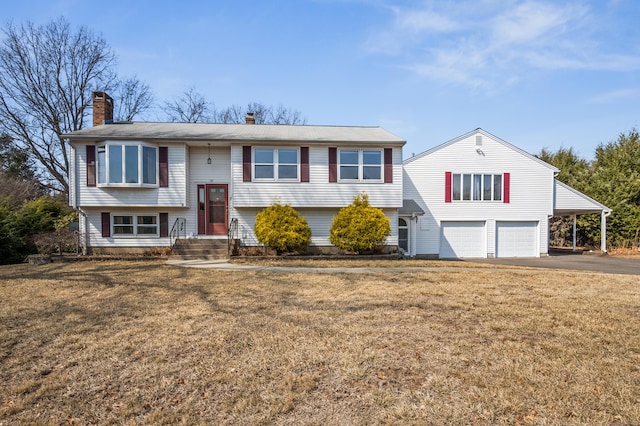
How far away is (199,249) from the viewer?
14.3 m

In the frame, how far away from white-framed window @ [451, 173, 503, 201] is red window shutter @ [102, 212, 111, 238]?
16628mm

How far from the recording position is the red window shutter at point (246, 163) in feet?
49.5

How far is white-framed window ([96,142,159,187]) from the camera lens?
47.1 feet

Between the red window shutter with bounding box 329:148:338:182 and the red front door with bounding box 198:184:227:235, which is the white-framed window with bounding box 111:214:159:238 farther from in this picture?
the red window shutter with bounding box 329:148:338:182

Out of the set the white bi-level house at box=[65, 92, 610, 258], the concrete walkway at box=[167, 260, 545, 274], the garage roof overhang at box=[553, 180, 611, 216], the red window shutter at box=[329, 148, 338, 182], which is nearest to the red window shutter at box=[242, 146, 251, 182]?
the white bi-level house at box=[65, 92, 610, 258]

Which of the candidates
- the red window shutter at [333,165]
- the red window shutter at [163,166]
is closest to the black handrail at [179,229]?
the red window shutter at [163,166]

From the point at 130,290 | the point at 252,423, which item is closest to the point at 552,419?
the point at 252,423

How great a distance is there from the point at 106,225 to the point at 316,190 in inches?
363

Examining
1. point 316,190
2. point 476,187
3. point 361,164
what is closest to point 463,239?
point 476,187

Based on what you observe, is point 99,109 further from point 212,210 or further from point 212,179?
point 212,210

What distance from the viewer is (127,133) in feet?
48.6

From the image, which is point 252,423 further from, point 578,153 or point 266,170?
point 578,153

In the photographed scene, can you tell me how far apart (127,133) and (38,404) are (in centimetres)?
1382

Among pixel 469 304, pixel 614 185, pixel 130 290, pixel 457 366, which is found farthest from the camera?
pixel 614 185
